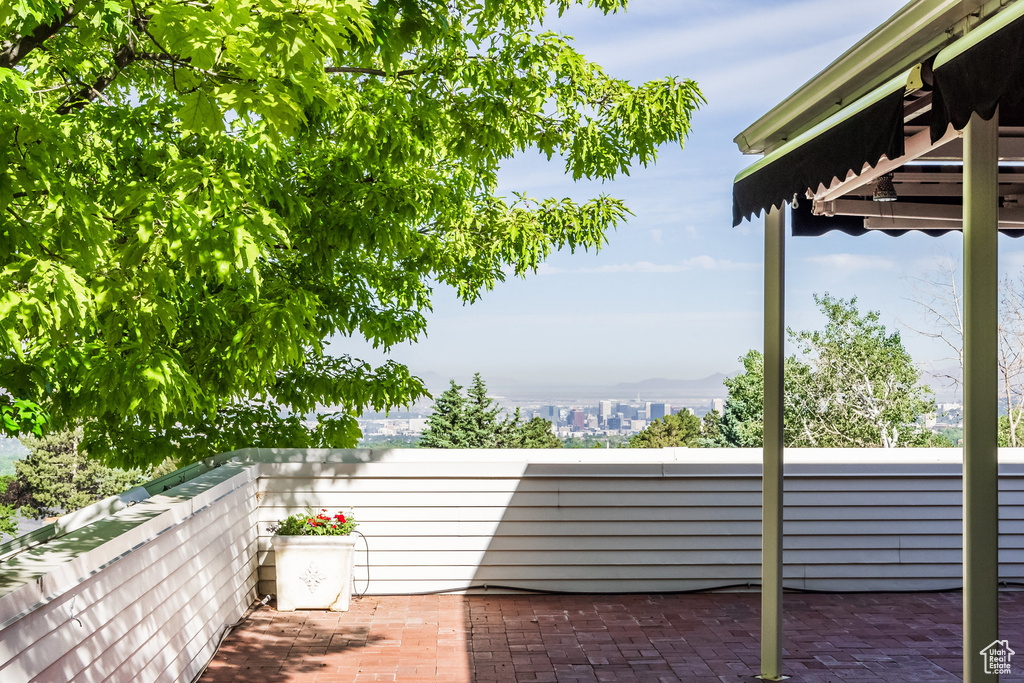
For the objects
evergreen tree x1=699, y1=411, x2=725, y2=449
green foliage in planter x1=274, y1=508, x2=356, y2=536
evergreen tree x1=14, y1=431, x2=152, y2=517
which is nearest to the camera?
green foliage in planter x1=274, y1=508, x2=356, y2=536

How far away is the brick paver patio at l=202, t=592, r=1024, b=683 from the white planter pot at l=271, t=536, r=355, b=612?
0.25ft

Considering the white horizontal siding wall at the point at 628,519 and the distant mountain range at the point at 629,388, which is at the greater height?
the distant mountain range at the point at 629,388

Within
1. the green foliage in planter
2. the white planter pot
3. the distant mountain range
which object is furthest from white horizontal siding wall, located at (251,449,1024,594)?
the distant mountain range

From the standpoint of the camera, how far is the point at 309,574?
4945 mm

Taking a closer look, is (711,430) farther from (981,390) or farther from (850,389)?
(981,390)

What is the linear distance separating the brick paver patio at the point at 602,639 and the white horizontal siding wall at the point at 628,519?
143mm

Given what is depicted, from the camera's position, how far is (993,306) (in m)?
Answer: 2.20

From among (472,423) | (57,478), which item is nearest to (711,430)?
(472,423)

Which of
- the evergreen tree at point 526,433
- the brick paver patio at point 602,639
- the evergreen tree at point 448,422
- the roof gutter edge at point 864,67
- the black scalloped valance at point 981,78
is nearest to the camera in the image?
the black scalloped valance at point 981,78

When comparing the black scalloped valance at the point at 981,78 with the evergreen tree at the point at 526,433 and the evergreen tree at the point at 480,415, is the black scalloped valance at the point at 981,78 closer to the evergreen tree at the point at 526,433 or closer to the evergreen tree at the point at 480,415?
the evergreen tree at the point at 526,433

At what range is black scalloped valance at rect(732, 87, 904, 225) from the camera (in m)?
2.37

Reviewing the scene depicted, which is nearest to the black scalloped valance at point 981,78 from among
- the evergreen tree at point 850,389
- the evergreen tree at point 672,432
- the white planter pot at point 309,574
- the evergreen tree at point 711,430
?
the white planter pot at point 309,574

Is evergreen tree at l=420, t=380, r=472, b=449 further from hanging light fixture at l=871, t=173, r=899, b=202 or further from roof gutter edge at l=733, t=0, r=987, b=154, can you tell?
hanging light fixture at l=871, t=173, r=899, b=202

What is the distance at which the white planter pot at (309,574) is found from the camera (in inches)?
195
